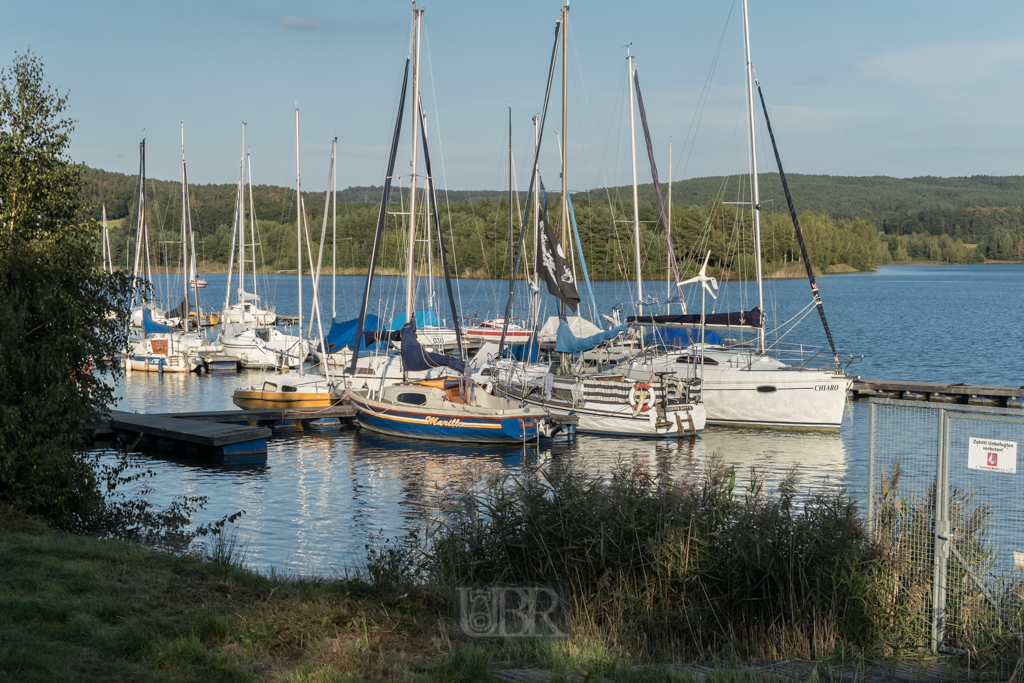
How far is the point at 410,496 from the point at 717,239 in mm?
74281

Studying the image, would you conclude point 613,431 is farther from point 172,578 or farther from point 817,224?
point 817,224

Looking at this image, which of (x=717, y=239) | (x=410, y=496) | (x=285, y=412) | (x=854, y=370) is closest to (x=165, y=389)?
(x=285, y=412)

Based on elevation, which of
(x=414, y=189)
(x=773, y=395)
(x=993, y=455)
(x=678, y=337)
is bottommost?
(x=773, y=395)

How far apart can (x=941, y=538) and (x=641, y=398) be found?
19916 mm

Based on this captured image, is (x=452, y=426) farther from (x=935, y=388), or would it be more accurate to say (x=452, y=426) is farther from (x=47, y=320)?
(x=935, y=388)

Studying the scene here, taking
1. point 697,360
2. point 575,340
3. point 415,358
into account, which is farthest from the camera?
point 697,360

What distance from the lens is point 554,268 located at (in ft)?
92.2

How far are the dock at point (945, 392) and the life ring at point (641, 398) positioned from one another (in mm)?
8968

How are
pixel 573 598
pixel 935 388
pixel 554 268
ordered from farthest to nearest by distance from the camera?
pixel 935 388, pixel 554 268, pixel 573 598

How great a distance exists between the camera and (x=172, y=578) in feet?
27.8

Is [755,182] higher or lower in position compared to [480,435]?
higher

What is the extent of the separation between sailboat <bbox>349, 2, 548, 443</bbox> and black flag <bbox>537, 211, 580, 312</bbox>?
309 centimetres

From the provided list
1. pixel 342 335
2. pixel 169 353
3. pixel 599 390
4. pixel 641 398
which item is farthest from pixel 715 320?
pixel 169 353

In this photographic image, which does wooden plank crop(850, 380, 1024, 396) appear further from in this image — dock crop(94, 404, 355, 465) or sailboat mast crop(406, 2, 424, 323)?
dock crop(94, 404, 355, 465)
